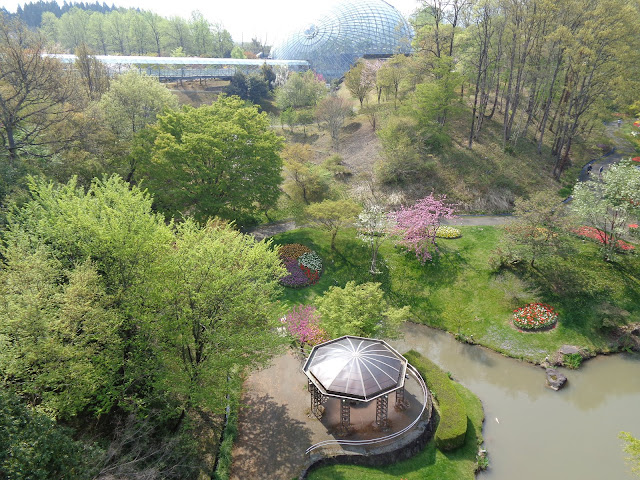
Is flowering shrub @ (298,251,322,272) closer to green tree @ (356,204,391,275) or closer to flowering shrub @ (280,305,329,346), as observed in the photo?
green tree @ (356,204,391,275)

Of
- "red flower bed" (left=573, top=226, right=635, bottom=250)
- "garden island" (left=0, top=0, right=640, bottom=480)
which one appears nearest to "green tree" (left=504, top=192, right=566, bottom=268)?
"garden island" (left=0, top=0, right=640, bottom=480)

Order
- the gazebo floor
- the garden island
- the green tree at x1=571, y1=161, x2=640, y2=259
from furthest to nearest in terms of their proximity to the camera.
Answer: the green tree at x1=571, y1=161, x2=640, y2=259
the gazebo floor
the garden island

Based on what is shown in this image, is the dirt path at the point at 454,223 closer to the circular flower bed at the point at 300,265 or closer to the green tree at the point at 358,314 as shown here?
the circular flower bed at the point at 300,265

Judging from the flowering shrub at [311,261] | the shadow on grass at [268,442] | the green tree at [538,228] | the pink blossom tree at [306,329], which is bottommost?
the shadow on grass at [268,442]

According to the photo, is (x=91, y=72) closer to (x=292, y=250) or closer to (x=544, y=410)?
(x=292, y=250)

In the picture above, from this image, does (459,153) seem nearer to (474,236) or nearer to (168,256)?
(474,236)

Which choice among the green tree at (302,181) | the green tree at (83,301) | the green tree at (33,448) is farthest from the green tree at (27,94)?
the green tree at (33,448)

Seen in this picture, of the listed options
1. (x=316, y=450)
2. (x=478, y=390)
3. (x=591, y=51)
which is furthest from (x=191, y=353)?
(x=591, y=51)
